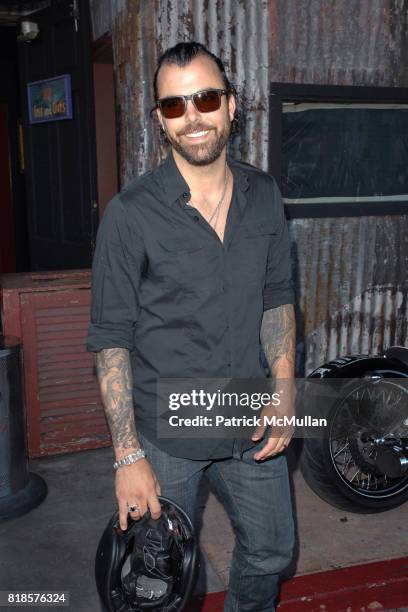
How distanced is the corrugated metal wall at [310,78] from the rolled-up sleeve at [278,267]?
2636mm

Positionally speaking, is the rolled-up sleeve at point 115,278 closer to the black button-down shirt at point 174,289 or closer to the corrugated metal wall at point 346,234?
the black button-down shirt at point 174,289

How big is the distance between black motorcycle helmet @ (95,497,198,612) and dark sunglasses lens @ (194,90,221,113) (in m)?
1.41

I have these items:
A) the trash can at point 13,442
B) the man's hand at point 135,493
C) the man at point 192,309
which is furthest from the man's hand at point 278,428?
the trash can at point 13,442

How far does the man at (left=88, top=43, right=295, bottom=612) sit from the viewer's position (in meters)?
2.26

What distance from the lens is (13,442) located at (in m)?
4.38

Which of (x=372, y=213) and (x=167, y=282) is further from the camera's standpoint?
(x=372, y=213)

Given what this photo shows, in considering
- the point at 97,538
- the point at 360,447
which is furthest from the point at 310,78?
the point at 97,538

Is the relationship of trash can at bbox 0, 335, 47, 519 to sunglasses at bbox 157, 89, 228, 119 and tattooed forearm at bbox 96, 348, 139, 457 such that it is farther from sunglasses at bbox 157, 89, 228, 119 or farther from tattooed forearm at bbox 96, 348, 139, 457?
sunglasses at bbox 157, 89, 228, 119

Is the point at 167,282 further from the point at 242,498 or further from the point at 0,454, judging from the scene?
the point at 0,454

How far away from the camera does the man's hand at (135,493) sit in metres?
2.16

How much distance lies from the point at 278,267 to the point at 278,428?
0.67 metres

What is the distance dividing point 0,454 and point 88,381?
3.25ft

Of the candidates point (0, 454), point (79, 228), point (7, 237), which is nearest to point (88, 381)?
point (0, 454)

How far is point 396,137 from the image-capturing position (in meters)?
5.90
